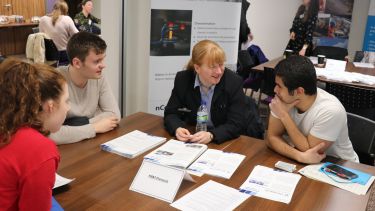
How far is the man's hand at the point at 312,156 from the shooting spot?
1.90 meters

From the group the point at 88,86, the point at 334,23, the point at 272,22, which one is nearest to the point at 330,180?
the point at 88,86

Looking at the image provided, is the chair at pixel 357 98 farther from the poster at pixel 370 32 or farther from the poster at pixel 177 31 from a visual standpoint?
the poster at pixel 370 32

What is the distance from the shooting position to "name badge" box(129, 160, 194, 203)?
5.09ft

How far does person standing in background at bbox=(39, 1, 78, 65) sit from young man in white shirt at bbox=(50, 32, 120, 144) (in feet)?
12.2

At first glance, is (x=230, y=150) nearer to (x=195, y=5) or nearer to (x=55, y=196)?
(x=55, y=196)

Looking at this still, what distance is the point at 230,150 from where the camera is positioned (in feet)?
6.75

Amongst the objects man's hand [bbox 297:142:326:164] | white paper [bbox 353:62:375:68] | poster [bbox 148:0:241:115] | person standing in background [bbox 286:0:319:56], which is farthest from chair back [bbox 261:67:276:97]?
man's hand [bbox 297:142:326:164]

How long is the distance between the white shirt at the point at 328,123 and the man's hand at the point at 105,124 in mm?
→ 974

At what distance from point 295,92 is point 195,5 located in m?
1.88

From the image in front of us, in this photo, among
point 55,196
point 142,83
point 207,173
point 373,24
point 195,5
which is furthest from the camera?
point 373,24

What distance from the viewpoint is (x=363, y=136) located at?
2.19m

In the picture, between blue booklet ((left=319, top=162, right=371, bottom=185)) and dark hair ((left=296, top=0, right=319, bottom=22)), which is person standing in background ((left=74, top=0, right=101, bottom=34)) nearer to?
dark hair ((left=296, top=0, right=319, bottom=22))

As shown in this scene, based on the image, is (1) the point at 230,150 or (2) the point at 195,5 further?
(2) the point at 195,5

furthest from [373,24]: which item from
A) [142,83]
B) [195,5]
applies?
[142,83]
